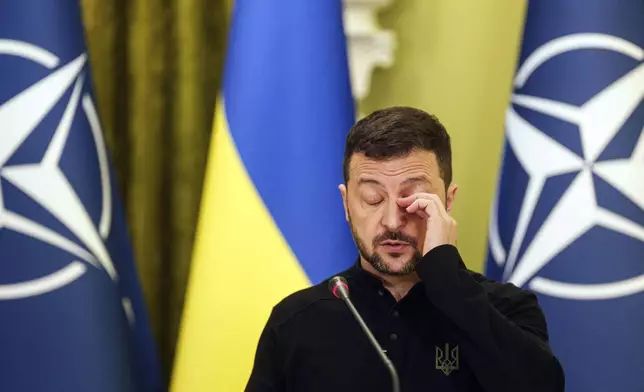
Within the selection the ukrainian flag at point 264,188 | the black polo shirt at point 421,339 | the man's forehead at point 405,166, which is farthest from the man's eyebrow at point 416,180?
the ukrainian flag at point 264,188

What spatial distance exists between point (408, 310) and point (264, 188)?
566 mm

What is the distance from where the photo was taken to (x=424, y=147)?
3.18 feet

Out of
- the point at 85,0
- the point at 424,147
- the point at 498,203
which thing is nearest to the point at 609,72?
the point at 498,203

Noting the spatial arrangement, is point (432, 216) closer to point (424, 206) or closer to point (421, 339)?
point (424, 206)

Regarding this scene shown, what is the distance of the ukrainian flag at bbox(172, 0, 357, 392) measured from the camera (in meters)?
1.42

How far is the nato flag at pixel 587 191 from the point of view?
135 centimetres

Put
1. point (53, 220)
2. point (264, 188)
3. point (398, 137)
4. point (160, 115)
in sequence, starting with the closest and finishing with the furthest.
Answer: point (398, 137)
point (53, 220)
point (264, 188)
point (160, 115)

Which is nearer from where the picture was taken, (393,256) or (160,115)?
(393,256)

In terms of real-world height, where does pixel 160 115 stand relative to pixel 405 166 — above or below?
above

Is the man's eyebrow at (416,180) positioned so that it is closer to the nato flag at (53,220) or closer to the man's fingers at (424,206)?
the man's fingers at (424,206)

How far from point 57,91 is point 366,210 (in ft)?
2.45

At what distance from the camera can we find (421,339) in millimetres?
958

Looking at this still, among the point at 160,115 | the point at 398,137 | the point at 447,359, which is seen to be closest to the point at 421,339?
the point at 447,359

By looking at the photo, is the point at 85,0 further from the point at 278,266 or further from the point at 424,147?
the point at 424,147
